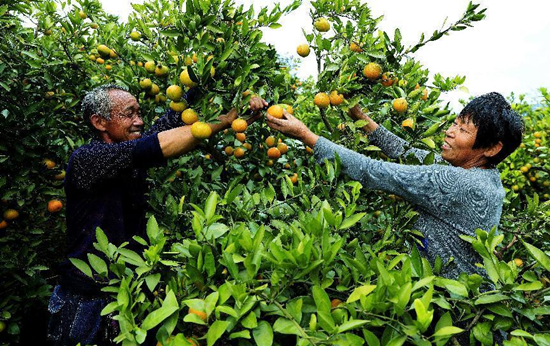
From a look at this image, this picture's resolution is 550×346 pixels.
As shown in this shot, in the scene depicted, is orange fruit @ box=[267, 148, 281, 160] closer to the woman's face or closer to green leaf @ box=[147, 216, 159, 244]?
the woman's face

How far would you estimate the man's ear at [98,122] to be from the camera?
177cm

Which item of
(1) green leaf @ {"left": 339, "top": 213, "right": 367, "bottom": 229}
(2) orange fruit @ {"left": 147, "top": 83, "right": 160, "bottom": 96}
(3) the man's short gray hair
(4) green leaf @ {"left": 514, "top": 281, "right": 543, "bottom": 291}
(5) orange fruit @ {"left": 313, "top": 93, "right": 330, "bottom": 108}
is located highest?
(2) orange fruit @ {"left": 147, "top": 83, "right": 160, "bottom": 96}

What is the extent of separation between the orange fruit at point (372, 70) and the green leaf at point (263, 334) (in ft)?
4.65

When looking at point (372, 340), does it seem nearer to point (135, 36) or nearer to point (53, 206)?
point (53, 206)

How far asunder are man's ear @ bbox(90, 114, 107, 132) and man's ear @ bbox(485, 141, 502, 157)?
1716 millimetres

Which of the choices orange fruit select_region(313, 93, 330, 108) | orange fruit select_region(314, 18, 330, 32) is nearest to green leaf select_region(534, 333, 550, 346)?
orange fruit select_region(313, 93, 330, 108)

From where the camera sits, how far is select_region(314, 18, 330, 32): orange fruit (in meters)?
1.95

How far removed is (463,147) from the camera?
1.55m

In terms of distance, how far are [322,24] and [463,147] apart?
951 mm

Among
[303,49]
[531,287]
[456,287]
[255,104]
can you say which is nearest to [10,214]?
Result: [255,104]

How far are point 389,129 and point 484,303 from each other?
1.24 m

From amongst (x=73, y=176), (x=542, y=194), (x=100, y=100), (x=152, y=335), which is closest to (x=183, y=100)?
(x=100, y=100)

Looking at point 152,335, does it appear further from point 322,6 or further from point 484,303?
point 322,6

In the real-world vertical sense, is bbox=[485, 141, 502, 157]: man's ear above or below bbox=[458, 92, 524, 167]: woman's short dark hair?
below
